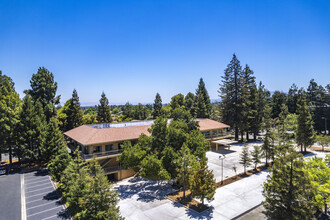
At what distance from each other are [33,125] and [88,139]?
1813cm

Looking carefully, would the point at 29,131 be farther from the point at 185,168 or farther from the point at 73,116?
the point at 185,168

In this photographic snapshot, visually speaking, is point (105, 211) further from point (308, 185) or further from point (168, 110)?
point (168, 110)

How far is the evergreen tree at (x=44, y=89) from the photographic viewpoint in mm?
50719

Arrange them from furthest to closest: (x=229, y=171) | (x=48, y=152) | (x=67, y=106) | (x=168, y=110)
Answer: (x=168, y=110), (x=67, y=106), (x=48, y=152), (x=229, y=171)

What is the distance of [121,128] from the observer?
35.1m

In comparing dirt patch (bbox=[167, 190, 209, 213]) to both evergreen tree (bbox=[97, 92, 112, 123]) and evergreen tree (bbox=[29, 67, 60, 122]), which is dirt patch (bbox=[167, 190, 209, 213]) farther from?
evergreen tree (bbox=[97, 92, 112, 123])

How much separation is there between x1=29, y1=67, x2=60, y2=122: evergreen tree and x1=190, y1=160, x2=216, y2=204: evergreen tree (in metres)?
45.5

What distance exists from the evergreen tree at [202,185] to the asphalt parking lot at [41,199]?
14.5 metres

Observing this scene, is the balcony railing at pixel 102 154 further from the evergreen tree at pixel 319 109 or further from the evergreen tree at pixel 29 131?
the evergreen tree at pixel 319 109

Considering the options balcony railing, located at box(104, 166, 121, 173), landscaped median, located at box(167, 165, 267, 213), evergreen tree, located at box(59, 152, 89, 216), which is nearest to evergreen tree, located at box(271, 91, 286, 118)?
landscaped median, located at box(167, 165, 267, 213)

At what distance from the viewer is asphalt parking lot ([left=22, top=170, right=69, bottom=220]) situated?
2156cm

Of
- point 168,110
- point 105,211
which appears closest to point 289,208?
point 105,211

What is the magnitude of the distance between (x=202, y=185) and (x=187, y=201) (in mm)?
3928

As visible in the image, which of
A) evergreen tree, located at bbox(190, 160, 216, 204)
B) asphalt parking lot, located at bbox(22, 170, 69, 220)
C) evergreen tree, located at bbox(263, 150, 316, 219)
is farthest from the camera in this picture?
asphalt parking lot, located at bbox(22, 170, 69, 220)
